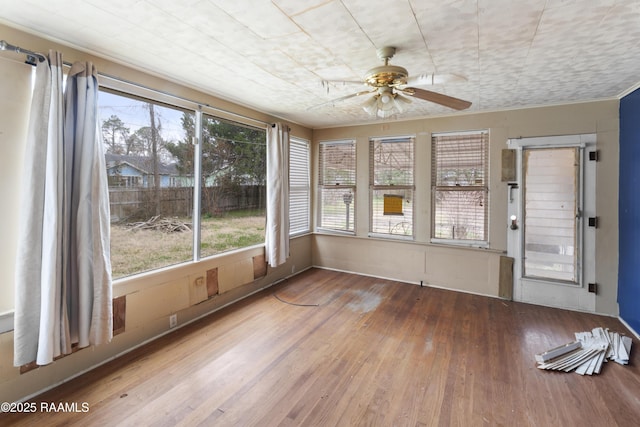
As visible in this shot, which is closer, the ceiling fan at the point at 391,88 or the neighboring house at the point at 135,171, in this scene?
the ceiling fan at the point at 391,88

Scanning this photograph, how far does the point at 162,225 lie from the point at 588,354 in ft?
13.5

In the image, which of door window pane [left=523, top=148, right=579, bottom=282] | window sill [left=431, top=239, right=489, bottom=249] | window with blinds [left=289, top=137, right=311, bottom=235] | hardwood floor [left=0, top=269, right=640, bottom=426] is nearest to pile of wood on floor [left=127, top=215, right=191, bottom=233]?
hardwood floor [left=0, top=269, right=640, bottom=426]

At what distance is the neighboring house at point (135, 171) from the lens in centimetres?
253

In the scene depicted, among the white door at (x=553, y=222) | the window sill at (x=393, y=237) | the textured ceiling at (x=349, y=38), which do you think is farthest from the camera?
the window sill at (x=393, y=237)

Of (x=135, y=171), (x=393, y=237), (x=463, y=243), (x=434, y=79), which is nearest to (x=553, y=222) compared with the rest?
(x=463, y=243)

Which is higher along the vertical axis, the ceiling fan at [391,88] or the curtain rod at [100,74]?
the curtain rod at [100,74]

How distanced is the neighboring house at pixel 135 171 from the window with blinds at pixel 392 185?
3026mm

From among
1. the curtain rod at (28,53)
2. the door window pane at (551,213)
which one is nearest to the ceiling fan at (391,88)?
the curtain rod at (28,53)

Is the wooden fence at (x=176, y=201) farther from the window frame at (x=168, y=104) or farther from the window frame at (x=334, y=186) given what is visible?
the window frame at (x=334, y=186)

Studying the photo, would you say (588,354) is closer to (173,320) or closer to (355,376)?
(355,376)

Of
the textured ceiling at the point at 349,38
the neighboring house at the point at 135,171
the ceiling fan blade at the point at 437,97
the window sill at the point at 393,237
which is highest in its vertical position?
the textured ceiling at the point at 349,38

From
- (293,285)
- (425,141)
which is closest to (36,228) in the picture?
(293,285)

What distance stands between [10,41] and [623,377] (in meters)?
5.05

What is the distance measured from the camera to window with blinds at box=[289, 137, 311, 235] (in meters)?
4.84
